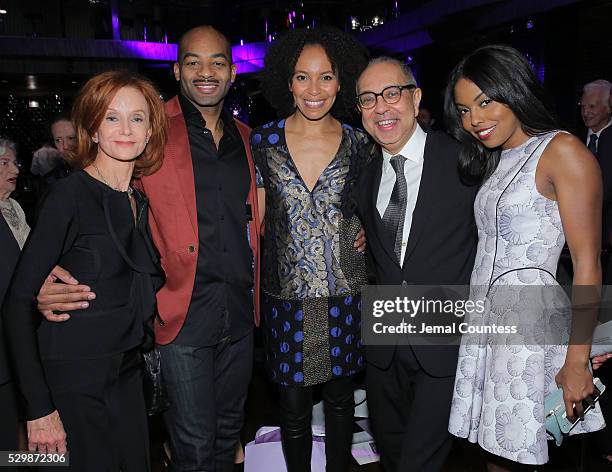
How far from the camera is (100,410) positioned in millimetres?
1660

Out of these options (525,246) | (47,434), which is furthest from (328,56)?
(47,434)

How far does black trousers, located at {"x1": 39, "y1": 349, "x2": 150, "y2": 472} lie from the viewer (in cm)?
160

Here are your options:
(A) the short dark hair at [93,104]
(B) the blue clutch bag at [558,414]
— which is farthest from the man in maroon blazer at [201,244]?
(B) the blue clutch bag at [558,414]

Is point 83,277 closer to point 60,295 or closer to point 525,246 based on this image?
point 60,295

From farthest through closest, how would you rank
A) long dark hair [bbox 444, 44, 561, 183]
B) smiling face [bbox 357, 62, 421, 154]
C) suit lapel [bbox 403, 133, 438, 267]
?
smiling face [bbox 357, 62, 421, 154], suit lapel [bbox 403, 133, 438, 267], long dark hair [bbox 444, 44, 561, 183]

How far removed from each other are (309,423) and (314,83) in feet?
4.91

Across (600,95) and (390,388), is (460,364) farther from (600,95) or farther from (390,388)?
(600,95)

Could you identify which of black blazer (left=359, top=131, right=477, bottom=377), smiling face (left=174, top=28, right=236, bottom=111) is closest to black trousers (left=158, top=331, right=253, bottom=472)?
black blazer (left=359, top=131, right=477, bottom=377)

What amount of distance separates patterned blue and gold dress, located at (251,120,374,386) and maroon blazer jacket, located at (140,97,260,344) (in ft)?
1.20

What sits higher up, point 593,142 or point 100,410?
point 593,142

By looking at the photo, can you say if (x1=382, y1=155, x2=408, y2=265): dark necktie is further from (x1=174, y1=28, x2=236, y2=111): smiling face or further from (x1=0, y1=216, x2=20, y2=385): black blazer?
(x1=0, y1=216, x2=20, y2=385): black blazer

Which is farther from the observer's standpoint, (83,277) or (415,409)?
(415,409)

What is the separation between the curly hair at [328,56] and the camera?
236 centimetres

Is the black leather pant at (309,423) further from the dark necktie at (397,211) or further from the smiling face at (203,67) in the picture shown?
the smiling face at (203,67)
